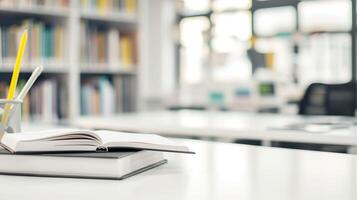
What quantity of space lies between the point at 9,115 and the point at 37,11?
2.63 metres

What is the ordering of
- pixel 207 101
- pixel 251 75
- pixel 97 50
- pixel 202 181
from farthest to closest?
pixel 251 75, pixel 207 101, pixel 97 50, pixel 202 181

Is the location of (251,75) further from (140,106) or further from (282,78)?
(140,106)

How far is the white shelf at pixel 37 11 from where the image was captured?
3.46 meters

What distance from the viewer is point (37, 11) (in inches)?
141

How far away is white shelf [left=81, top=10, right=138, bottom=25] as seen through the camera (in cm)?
385

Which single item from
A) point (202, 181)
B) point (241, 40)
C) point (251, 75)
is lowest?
point (202, 181)

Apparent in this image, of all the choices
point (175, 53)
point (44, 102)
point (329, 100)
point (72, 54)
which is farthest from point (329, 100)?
point (175, 53)

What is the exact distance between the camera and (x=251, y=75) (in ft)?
15.1

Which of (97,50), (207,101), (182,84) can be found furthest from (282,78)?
(97,50)

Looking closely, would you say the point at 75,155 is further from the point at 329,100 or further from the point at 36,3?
the point at 36,3

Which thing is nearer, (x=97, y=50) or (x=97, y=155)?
(x=97, y=155)

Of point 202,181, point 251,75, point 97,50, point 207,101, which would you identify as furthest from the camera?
point 251,75

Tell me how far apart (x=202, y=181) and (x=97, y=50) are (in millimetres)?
3145

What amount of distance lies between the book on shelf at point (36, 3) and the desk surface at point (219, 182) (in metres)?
2.61
